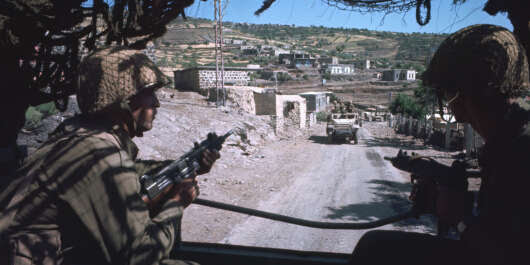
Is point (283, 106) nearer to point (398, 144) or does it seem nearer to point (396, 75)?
point (398, 144)

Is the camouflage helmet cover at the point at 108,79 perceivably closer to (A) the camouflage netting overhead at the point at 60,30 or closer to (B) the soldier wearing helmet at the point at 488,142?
(A) the camouflage netting overhead at the point at 60,30

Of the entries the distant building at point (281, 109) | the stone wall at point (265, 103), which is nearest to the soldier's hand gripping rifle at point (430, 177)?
the distant building at point (281, 109)

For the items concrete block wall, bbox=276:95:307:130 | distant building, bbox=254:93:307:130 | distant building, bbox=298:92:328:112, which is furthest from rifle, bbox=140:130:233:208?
distant building, bbox=298:92:328:112

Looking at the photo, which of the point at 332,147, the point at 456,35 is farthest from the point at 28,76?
the point at 332,147

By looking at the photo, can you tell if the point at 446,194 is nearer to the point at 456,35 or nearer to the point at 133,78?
the point at 456,35

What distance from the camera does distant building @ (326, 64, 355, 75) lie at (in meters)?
70.5

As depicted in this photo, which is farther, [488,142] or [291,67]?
[291,67]

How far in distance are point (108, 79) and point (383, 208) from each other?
6.60 metres

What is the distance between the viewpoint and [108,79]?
1.48 meters

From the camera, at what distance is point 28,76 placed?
2.43 metres

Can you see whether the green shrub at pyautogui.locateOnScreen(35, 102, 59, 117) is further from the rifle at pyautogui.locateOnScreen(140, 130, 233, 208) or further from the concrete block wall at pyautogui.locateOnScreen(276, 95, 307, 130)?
the concrete block wall at pyautogui.locateOnScreen(276, 95, 307, 130)

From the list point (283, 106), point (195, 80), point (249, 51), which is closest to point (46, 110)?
point (195, 80)

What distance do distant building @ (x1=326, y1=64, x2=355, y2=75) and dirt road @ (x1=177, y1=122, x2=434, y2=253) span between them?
5804 cm

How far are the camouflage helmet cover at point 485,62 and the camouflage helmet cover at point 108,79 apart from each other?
4.38 ft
